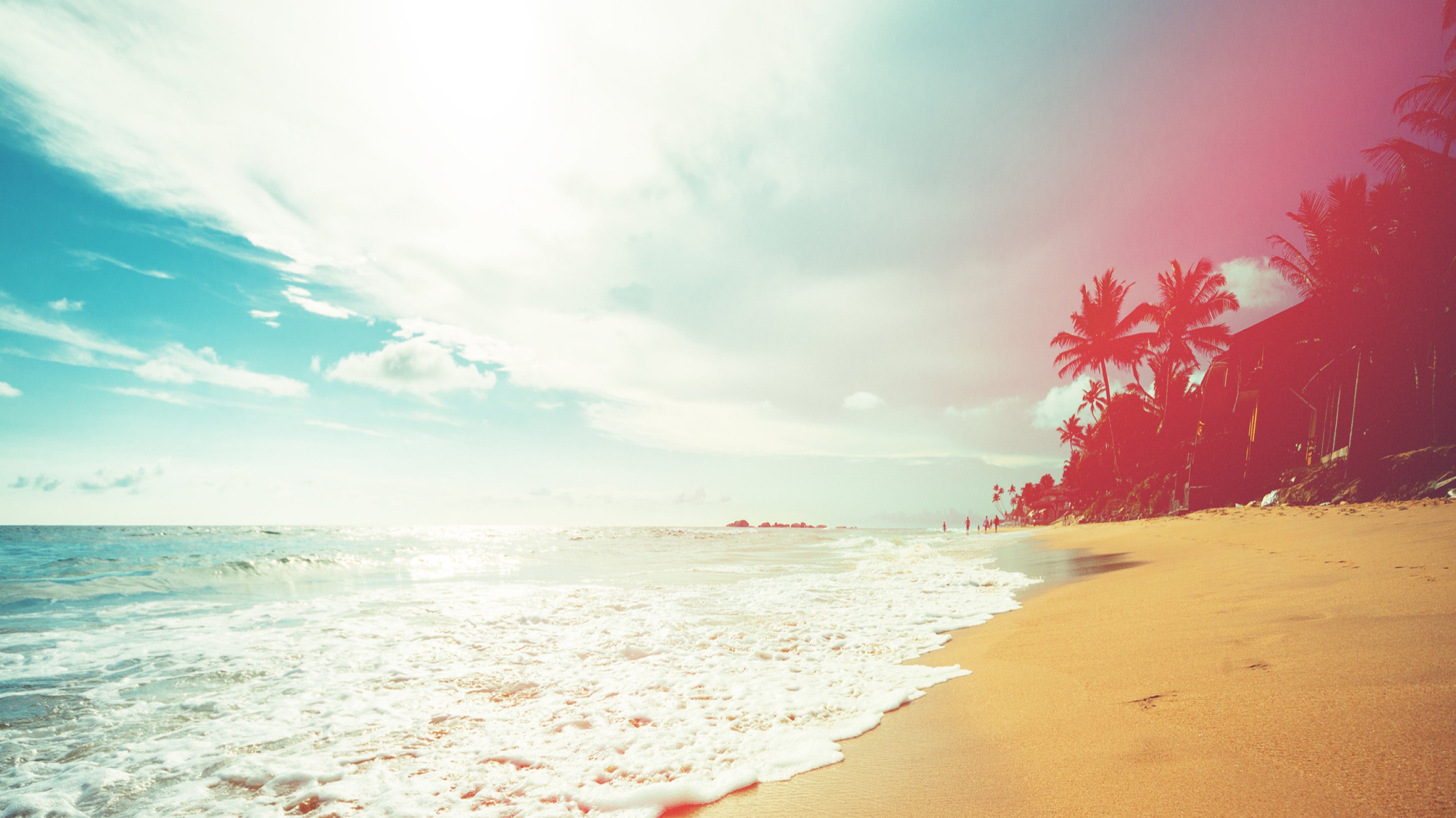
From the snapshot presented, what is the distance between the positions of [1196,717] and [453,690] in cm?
547

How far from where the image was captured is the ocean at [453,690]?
3.19m

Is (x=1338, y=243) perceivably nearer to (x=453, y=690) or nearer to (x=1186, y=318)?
(x=1186, y=318)

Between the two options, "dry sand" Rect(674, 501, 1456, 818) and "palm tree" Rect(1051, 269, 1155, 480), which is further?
"palm tree" Rect(1051, 269, 1155, 480)

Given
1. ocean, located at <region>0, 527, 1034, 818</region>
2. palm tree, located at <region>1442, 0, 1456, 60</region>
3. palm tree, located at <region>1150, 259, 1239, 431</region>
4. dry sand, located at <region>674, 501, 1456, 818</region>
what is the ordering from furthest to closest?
1. palm tree, located at <region>1150, 259, 1239, 431</region>
2. palm tree, located at <region>1442, 0, 1456, 60</region>
3. ocean, located at <region>0, 527, 1034, 818</region>
4. dry sand, located at <region>674, 501, 1456, 818</region>

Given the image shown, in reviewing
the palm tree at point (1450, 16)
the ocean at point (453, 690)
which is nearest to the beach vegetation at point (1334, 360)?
the palm tree at point (1450, 16)

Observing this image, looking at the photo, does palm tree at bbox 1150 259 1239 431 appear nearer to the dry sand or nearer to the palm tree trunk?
the palm tree trunk

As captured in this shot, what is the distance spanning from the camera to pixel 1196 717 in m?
2.96

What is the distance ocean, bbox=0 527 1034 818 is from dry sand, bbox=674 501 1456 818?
0.47 m

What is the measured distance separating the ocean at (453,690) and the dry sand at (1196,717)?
1.54 feet

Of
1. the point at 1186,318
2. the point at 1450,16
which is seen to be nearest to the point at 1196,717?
the point at 1450,16

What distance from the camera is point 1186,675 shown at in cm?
363

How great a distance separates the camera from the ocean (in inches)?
126

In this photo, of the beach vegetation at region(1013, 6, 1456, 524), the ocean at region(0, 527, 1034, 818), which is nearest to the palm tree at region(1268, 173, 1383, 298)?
the beach vegetation at region(1013, 6, 1456, 524)

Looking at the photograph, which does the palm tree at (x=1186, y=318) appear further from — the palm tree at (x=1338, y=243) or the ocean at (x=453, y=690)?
the ocean at (x=453, y=690)
